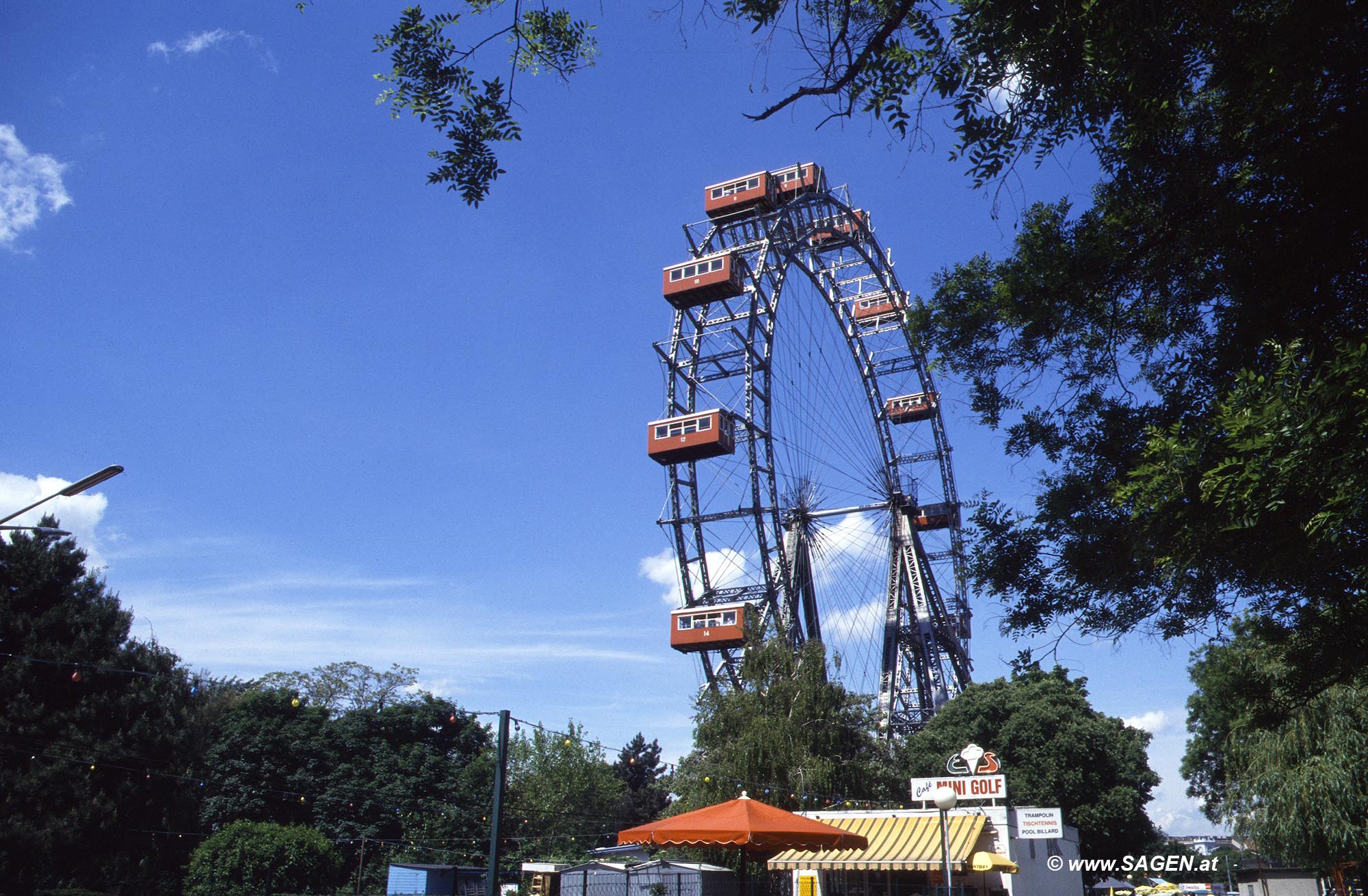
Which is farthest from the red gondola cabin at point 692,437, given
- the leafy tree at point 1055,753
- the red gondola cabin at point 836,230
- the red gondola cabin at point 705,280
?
the leafy tree at point 1055,753

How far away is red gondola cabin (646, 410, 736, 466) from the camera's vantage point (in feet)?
105

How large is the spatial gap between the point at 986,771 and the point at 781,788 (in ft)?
21.5

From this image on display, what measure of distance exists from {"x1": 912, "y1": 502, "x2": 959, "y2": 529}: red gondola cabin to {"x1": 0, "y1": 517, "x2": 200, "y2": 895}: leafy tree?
28.4 metres

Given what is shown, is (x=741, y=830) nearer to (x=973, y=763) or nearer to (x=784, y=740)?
(x=973, y=763)

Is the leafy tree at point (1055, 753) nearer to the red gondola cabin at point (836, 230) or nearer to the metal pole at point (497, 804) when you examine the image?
the red gondola cabin at point (836, 230)

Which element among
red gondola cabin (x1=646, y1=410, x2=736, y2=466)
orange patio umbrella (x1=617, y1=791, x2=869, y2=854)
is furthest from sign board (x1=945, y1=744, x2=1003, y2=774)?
red gondola cabin (x1=646, y1=410, x2=736, y2=466)

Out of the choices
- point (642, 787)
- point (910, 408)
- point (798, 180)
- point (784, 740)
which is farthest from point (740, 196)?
point (642, 787)

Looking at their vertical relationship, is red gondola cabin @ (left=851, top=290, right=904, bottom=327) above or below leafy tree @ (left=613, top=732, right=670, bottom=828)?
above

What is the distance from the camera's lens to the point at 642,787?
225 feet

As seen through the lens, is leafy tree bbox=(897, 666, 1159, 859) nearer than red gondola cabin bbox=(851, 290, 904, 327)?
Yes

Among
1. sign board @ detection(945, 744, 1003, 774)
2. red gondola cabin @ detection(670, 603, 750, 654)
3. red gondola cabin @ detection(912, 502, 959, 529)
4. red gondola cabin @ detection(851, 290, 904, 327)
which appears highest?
red gondola cabin @ detection(851, 290, 904, 327)

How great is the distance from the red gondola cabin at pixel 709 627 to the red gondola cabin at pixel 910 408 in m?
12.8

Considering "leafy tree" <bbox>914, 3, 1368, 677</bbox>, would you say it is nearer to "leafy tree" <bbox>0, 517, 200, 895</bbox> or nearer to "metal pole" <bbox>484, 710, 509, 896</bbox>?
"metal pole" <bbox>484, 710, 509, 896</bbox>

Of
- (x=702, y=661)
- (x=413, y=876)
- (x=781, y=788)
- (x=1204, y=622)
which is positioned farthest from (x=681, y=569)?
(x=1204, y=622)
